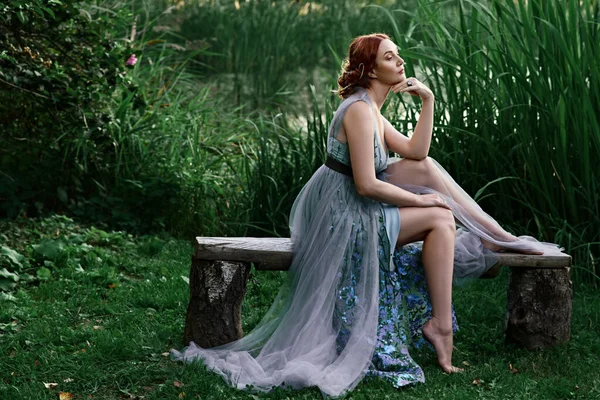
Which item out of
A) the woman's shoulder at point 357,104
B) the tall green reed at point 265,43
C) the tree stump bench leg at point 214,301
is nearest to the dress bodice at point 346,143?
the woman's shoulder at point 357,104

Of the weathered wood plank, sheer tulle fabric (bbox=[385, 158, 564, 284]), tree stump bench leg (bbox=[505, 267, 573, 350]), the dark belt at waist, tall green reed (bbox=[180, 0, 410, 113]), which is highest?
tall green reed (bbox=[180, 0, 410, 113])

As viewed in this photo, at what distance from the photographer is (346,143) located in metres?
3.83

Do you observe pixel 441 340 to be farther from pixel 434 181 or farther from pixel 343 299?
pixel 434 181

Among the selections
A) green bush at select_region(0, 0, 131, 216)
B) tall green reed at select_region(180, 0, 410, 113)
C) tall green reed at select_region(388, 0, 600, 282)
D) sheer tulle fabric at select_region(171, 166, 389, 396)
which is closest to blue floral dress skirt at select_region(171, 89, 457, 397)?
sheer tulle fabric at select_region(171, 166, 389, 396)

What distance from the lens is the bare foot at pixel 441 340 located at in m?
3.75

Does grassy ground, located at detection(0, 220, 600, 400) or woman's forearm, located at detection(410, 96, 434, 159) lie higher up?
woman's forearm, located at detection(410, 96, 434, 159)

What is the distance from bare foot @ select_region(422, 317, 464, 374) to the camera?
12.3ft

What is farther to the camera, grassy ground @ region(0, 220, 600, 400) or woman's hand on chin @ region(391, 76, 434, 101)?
woman's hand on chin @ region(391, 76, 434, 101)

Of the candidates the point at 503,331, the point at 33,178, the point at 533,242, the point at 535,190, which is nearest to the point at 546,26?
the point at 535,190

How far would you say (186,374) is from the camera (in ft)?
11.6

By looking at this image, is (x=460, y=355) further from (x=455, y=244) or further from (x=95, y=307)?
(x=95, y=307)

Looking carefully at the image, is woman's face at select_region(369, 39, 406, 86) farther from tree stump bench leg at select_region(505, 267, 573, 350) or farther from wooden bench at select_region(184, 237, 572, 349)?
tree stump bench leg at select_region(505, 267, 573, 350)

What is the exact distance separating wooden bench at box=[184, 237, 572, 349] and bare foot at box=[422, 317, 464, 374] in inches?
15.9

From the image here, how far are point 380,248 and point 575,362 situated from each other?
1004 millimetres
